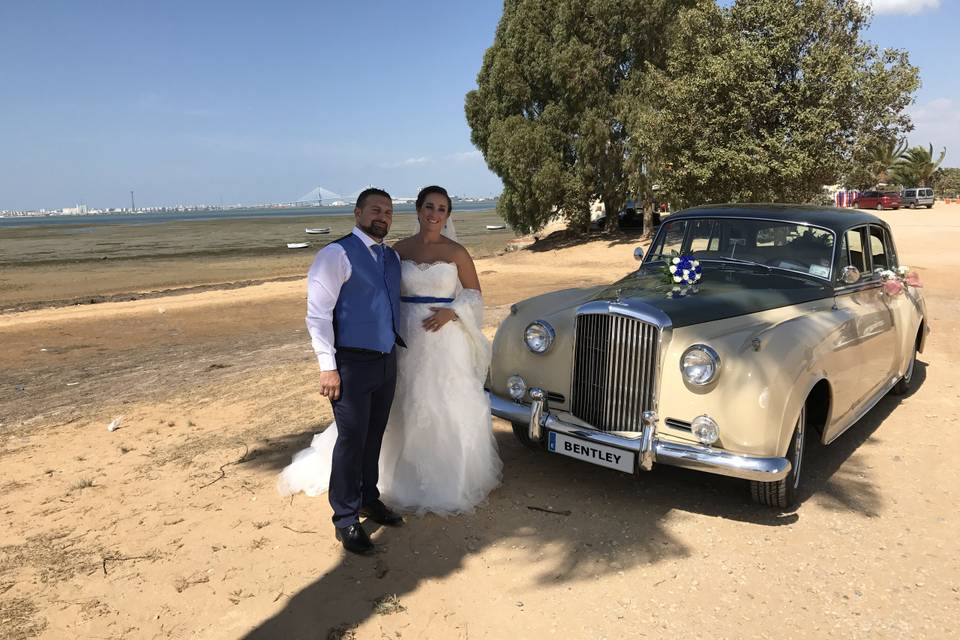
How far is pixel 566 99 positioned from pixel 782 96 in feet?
47.6

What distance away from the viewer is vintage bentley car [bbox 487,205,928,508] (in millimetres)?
3533

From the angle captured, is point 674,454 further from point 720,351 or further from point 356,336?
point 356,336

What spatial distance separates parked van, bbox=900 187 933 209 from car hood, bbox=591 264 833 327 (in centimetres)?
4388

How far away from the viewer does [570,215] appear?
2861 cm

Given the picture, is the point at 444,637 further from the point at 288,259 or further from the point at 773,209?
the point at 288,259

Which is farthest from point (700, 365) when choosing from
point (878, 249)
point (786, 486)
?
point (878, 249)

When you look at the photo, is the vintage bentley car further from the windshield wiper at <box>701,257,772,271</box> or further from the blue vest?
the blue vest

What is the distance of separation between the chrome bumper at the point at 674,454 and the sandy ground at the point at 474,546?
18.8 inches

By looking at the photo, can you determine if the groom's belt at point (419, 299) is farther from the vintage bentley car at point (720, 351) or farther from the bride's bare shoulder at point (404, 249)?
the vintage bentley car at point (720, 351)

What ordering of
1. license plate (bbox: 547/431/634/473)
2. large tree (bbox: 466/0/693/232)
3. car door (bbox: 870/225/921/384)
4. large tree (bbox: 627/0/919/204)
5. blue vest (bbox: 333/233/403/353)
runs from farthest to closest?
large tree (bbox: 466/0/693/232) < large tree (bbox: 627/0/919/204) < car door (bbox: 870/225/921/384) < license plate (bbox: 547/431/634/473) < blue vest (bbox: 333/233/403/353)

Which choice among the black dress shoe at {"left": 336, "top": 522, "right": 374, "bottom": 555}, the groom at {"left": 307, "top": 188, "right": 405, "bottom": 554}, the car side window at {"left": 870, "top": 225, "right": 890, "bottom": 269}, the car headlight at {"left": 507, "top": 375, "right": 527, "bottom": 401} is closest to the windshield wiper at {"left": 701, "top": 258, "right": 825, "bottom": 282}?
the car side window at {"left": 870, "top": 225, "right": 890, "bottom": 269}

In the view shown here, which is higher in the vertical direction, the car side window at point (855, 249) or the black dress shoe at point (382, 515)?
the car side window at point (855, 249)

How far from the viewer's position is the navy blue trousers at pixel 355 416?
11.1 ft

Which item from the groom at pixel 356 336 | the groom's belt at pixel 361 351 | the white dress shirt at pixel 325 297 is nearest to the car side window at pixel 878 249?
the groom at pixel 356 336
